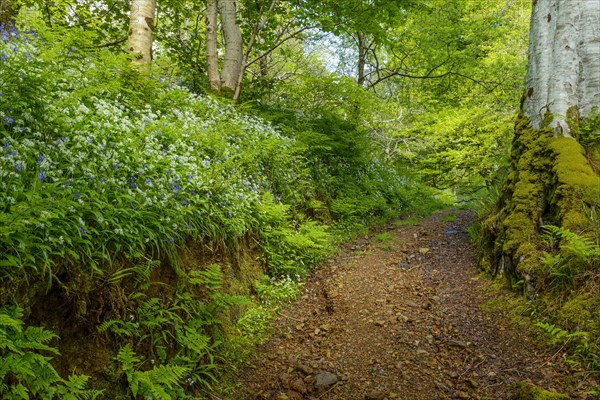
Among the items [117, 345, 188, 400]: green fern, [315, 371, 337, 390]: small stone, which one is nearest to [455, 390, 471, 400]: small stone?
[315, 371, 337, 390]: small stone

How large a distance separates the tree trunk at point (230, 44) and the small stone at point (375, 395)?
7.65 meters

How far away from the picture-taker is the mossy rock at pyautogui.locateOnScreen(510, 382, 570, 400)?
296cm

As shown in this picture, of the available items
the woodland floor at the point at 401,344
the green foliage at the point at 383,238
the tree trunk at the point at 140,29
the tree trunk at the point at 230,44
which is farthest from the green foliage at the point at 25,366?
the tree trunk at the point at 230,44

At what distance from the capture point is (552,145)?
546cm

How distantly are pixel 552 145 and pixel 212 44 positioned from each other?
752 centimetres

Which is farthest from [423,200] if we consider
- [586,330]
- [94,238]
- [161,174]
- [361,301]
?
[94,238]

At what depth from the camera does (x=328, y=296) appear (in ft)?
18.5

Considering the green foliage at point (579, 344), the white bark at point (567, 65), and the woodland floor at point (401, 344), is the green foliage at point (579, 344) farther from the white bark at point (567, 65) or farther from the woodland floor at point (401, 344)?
the white bark at point (567, 65)

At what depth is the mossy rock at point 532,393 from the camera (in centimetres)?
296

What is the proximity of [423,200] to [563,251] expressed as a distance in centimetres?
984

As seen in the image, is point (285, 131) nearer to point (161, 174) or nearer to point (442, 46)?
point (161, 174)

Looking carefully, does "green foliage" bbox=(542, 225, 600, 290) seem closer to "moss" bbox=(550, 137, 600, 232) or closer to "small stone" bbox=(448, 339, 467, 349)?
"moss" bbox=(550, 137, 600, 232)

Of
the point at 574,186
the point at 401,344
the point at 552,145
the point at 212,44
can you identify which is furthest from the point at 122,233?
the point at 212,44

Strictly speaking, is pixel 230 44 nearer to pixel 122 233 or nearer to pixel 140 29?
pixel 140 29
